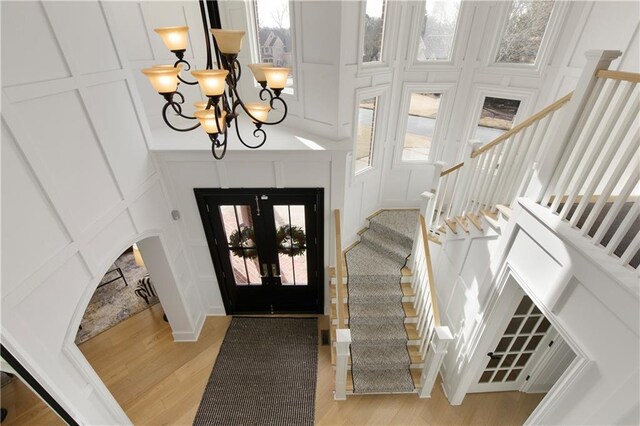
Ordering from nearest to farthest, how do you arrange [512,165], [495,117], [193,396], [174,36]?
1. [174,36]
2. [512,165]
3. [193,396]
4. [495,117]

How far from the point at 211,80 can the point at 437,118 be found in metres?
4.07

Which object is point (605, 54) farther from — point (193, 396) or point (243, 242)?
point (193, 396)

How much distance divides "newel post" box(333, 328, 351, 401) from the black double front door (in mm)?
1232

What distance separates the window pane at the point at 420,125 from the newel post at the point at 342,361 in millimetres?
3146

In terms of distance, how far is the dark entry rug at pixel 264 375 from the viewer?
3.51 m

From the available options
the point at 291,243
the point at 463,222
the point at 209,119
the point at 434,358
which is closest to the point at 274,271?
the point at 291,243

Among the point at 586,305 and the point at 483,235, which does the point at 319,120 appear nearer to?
the point at 483,235

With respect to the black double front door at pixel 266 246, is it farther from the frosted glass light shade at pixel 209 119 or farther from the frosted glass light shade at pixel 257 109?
the frosted glass light shade at pixel 209 119

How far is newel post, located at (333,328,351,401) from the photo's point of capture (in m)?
3.13

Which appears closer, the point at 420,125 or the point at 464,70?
the point at 464,70

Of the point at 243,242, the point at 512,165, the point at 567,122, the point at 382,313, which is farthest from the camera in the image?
the point at 243,242

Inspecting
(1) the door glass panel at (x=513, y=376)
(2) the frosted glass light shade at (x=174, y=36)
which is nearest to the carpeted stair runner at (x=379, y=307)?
(1) the door glass panel at (x=513, y=376)

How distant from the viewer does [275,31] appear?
3.71m

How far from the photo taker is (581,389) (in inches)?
75.7
